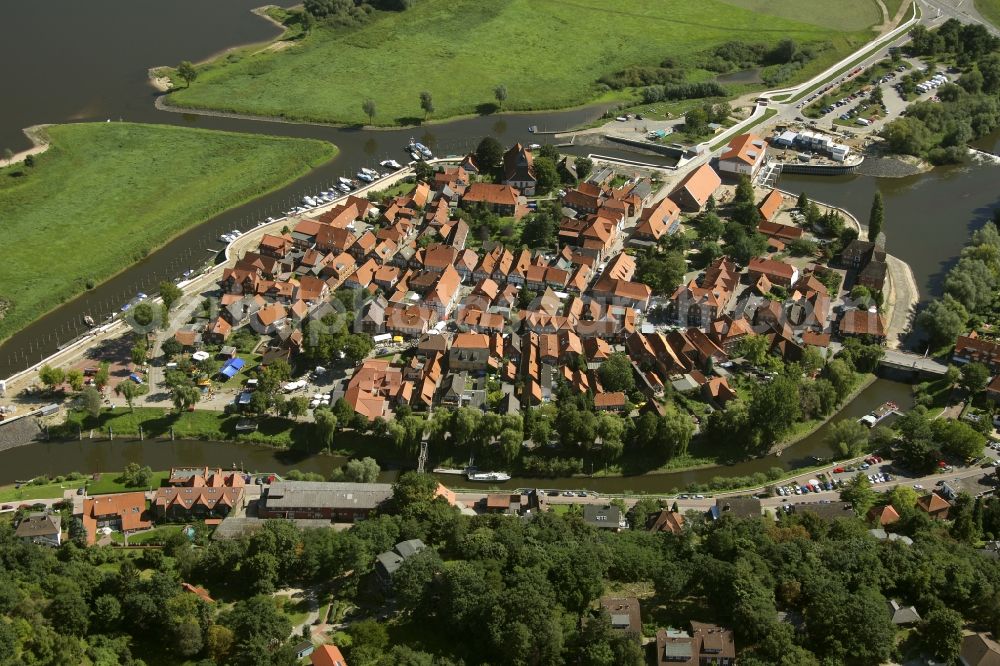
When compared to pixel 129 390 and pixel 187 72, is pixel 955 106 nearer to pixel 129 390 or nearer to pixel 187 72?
pixel 187 72

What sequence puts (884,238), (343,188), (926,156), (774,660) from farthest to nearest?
(926,156) → (343,188) → (884,238) → (774,660)

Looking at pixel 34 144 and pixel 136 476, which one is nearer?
pixel 136 476

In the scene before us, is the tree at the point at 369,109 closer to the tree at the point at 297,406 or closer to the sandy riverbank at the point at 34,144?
the sandy riverbank at the point at 34,144

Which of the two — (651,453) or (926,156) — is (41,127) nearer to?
(651,453)

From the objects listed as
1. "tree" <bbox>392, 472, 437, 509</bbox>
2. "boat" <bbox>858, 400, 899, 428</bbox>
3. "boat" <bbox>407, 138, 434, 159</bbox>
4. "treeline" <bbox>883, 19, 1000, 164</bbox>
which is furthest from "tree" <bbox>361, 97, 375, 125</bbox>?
"boat" <bbox>858, 400, 899, 428</bbox>

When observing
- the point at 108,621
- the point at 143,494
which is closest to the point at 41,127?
the point at 143,494

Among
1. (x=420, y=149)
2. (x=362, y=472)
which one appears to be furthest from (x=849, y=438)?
(x=420, y=149)
